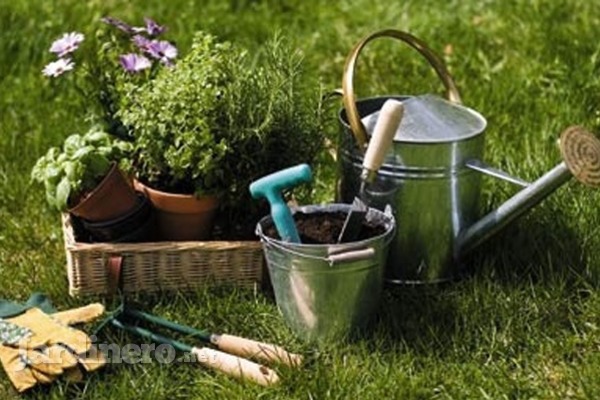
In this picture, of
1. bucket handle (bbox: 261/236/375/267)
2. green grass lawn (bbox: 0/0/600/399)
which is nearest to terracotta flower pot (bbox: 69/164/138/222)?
green grass lawn (bbox: 0/0/600/399)

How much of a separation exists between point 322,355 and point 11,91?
5.89ft

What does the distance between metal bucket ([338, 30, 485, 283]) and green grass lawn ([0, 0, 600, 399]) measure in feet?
0.24

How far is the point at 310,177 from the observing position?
9.09 ft

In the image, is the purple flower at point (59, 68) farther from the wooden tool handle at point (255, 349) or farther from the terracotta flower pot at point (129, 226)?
the wooden tool handle at point (255, 349)

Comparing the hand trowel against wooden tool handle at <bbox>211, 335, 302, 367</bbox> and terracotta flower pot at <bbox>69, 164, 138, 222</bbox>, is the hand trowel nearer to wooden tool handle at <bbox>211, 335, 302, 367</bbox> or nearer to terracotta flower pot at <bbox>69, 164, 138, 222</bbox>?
wooden tool handle at <bbox>211, 335, 302, 367</bbox>

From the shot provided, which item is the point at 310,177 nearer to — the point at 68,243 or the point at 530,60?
the point at 68,243

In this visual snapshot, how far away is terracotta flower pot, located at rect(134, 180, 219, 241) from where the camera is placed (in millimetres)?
2998

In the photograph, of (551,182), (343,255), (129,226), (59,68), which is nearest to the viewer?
(343,255)

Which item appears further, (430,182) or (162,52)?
(162,52)

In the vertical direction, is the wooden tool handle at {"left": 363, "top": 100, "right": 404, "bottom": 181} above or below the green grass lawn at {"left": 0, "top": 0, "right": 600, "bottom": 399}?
above

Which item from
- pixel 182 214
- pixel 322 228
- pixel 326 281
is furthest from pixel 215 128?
pixel 326 281

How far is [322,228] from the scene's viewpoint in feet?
9.50

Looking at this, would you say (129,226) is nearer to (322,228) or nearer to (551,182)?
(322,228)

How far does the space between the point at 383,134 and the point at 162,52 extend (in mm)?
737
